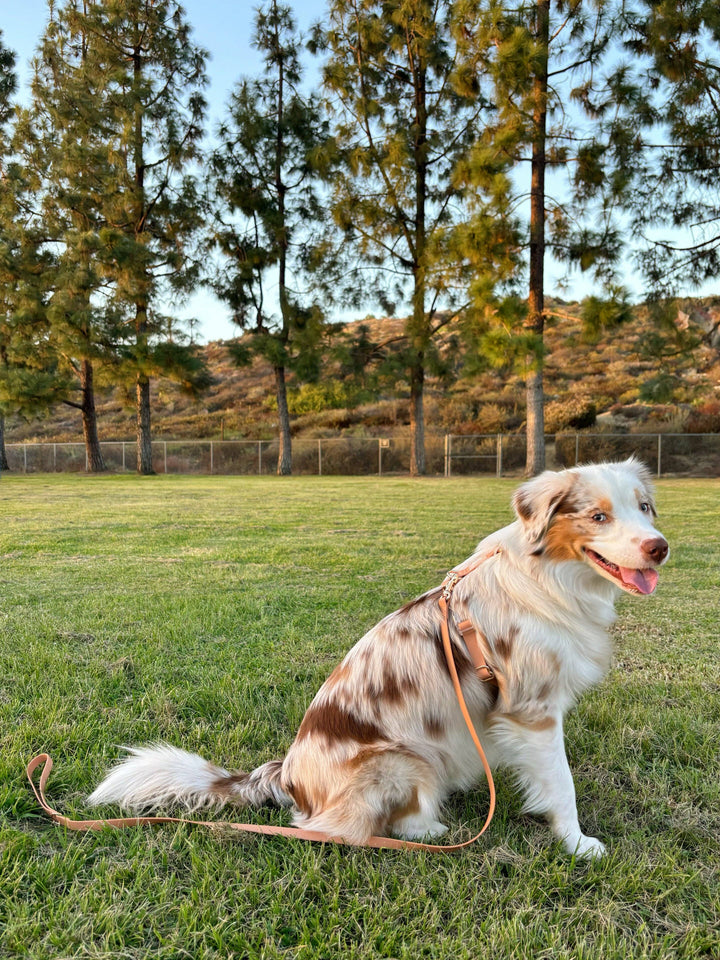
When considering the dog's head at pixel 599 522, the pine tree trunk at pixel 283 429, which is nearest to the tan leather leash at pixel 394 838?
the dog's head at pixel 599 522

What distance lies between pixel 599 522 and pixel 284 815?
148 cm

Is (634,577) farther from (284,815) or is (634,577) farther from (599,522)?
(284,815)

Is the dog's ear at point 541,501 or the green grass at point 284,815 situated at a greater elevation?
the dog's ear at point 541,501

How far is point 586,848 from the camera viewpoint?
194 centimetres

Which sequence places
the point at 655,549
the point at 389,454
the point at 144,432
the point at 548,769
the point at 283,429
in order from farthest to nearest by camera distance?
1. the point at 389,454
2. the point at 283,429
3. the point at 144,432
4. the point at 548,769
5. the point at 655,549

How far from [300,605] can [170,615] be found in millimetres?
1017

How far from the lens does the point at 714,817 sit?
2.13 metres

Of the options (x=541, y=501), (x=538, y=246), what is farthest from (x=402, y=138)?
(x=541, y=501)

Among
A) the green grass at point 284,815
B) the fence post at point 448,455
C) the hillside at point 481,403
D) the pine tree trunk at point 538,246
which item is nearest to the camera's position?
the green grass at point 284,815

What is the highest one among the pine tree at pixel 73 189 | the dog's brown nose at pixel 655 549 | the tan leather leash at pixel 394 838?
the pine tree at pixel 73 189

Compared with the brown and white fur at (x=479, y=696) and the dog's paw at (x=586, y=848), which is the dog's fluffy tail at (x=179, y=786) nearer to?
the brown and white fur at (x=479, y=696)

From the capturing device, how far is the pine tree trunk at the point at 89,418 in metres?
26.1

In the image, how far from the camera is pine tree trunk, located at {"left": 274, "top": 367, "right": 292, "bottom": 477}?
1030 inches

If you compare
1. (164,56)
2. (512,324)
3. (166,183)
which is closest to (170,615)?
(512,324)
